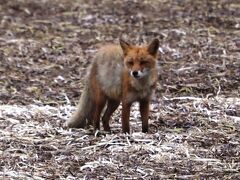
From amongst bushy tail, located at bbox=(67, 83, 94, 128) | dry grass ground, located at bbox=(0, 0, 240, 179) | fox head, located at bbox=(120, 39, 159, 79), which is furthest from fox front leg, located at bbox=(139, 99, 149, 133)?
bushy tail, located at bbox=(67, 83, 94, 128)

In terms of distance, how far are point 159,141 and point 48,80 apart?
4662 mm

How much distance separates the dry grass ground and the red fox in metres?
0.27

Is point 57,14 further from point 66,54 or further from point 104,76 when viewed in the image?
point 104,76

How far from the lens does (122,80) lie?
9023 millimetres

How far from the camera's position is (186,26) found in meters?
16.1

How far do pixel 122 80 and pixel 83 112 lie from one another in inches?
33.1

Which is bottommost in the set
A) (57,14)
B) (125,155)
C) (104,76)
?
(125,155)

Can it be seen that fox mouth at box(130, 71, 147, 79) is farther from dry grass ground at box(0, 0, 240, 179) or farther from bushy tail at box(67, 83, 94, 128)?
bushy tail at box(67, 83, 94, 128)

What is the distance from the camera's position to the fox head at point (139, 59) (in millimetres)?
8742

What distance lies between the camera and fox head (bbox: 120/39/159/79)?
8.74 meters

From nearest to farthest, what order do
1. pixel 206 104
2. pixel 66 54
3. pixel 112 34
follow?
pixel 206 104
pixel 66 54
pixel 112 34

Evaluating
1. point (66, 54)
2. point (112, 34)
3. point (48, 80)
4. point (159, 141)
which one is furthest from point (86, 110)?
point (112, 34)

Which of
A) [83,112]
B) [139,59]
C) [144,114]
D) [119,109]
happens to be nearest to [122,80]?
[139,59]

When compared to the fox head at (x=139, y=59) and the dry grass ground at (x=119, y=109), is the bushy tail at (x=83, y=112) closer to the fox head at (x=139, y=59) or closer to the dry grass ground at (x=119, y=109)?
the dry grass ground at (x=119, y=109)
